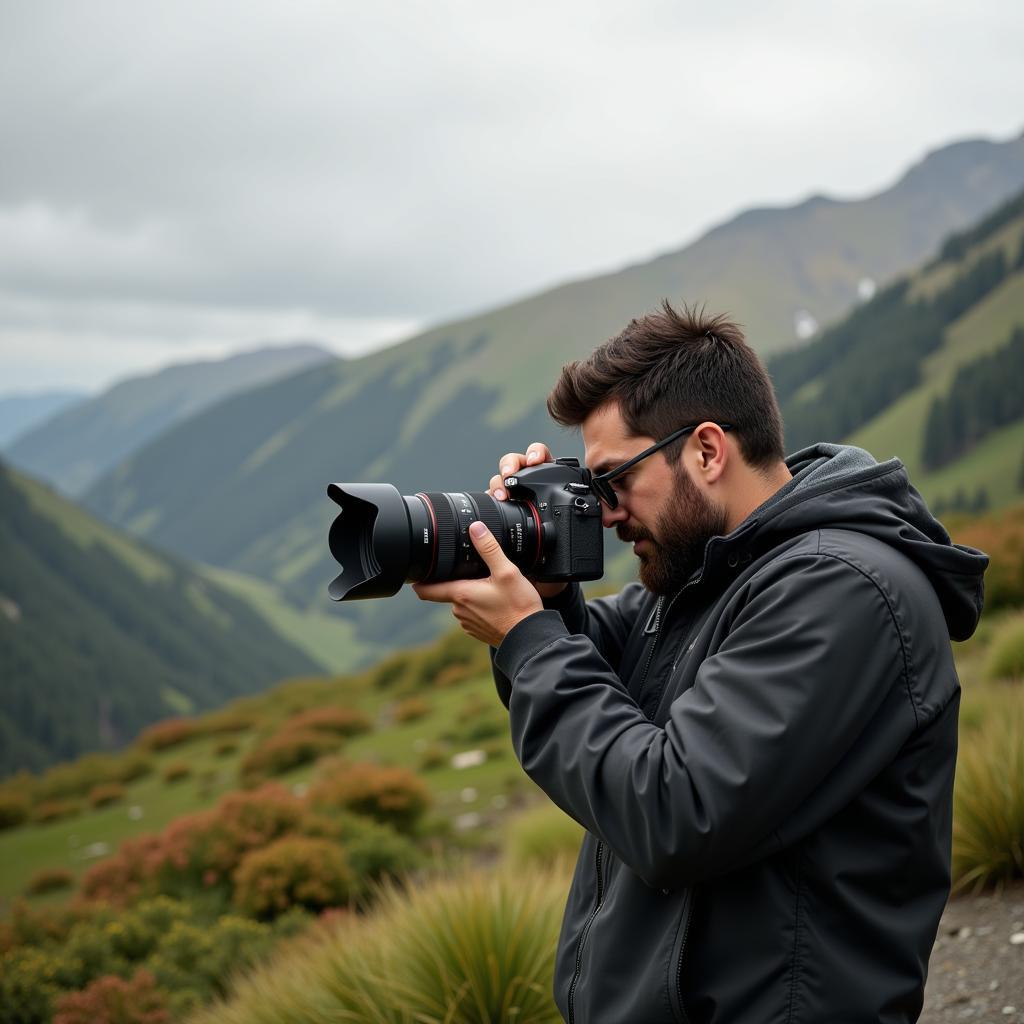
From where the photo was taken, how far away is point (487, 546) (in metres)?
2.45

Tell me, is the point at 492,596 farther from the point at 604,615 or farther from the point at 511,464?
the point at 604,615

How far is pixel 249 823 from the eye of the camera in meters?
8.78

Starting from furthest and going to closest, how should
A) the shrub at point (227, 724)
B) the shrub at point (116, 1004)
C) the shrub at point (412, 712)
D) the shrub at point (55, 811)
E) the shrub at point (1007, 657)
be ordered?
the shrub at point (227, 724) → the shrub at point (55, 811) → the shrub at point (412, 712) → the shrub at point (1007, 657) → the shrub at point (116, 1004)

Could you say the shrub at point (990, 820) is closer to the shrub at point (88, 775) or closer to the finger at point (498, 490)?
the finger at point (498, 490)

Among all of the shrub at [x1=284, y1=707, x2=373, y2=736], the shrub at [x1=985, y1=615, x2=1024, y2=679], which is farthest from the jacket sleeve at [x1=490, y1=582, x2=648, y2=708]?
the shrub at [x1=284, y1=707, x2=373, y2=736]

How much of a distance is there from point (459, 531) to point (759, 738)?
3.46 feet

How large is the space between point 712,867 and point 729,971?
252mm

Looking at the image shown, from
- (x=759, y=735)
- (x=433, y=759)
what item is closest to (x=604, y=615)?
(x=759, y=735)

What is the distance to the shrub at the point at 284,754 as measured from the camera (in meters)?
16.3

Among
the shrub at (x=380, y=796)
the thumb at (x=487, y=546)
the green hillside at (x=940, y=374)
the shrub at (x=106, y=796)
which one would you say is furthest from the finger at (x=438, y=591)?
the green hillside at (x=940, y=374)

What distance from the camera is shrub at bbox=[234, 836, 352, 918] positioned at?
25.0 ft

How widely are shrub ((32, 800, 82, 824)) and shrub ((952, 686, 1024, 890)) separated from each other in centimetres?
1752

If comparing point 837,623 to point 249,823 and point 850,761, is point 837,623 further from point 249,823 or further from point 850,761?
point 249,823

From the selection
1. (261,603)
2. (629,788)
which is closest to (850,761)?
(629,788)
